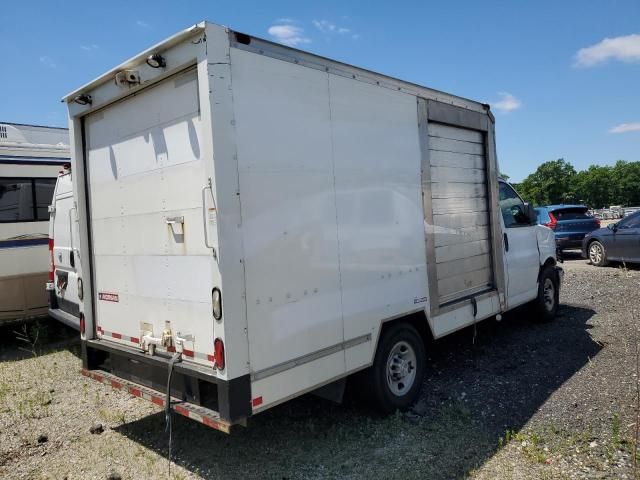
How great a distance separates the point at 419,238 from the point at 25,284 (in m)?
6.28

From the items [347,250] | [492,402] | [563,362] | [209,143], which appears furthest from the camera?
[563,362]

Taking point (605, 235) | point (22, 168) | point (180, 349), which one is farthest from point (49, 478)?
point (605, 235)

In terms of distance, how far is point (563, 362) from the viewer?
5.58 m

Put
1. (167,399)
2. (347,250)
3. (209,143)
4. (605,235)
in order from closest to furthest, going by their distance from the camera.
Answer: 1. (209,143)
2. (167,399)
3. (347,250)
4. (605,235)

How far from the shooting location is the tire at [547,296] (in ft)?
23.7

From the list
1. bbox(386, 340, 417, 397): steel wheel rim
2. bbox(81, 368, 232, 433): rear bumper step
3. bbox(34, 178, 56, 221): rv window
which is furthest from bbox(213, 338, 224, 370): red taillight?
bbox(34, 178, 56, 221): rv window

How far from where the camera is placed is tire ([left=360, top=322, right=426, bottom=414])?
418 cm

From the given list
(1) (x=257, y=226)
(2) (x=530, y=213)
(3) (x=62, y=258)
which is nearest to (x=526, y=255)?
(2) (x=530, y=213)

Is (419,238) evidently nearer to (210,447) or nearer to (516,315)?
(210,447)

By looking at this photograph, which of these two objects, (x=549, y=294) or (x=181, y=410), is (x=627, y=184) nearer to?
(x=549, y=294)

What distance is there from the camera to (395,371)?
447cm

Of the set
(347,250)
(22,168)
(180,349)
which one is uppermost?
(22,168)

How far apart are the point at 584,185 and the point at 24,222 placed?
9510 centimetres

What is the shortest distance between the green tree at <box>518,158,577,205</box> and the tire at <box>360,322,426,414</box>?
8043 cm
